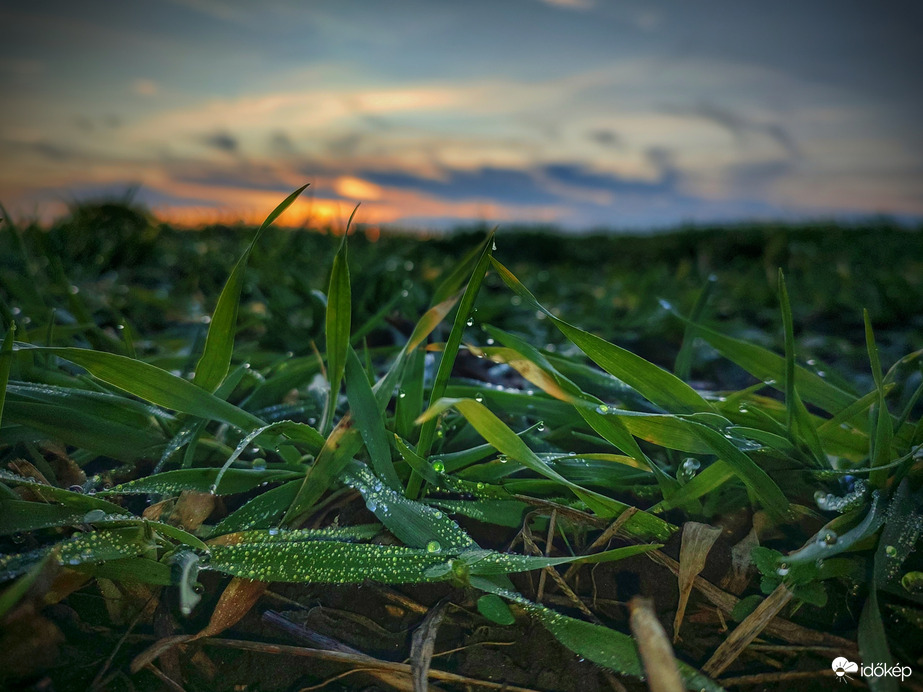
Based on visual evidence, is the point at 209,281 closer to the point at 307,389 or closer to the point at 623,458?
the point at 307,389

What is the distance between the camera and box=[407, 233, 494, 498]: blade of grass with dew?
97 cm

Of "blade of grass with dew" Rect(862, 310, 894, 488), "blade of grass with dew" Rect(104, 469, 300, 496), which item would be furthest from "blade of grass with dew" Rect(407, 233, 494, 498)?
"blade of grass with dew" Rect(862, 310, 894, 488)

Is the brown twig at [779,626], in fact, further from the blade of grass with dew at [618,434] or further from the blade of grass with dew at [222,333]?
the blade of grass with dew at [222,333]

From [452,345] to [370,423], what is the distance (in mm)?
196

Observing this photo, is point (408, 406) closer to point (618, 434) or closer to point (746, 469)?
point (618, 434)

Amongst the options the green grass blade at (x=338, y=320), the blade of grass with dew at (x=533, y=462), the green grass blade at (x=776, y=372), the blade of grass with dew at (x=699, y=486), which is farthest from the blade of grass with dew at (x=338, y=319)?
the green grass blade at (x=776, y=372)

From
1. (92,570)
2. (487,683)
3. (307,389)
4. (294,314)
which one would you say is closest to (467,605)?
(487,683)

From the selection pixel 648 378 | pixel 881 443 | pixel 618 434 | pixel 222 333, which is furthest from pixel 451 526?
pixel 881 443

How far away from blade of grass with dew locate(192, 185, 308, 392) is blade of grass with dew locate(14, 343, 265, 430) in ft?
0.18

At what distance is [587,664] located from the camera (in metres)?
0.89

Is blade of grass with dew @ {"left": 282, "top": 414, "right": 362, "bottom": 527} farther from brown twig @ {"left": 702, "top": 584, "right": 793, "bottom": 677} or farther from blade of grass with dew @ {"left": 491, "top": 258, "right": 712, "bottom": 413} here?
brown twig @ {"left": 702, "top": 584, "right": 793, "bottom": 677}

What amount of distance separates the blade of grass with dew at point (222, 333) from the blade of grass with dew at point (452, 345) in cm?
33

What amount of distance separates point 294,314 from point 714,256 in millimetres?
6364

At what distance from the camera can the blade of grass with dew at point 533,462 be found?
92 cm
